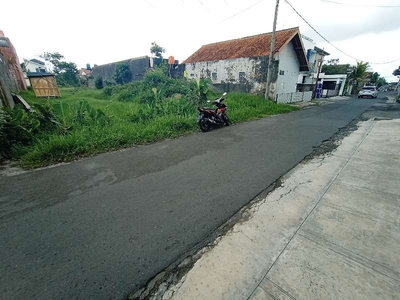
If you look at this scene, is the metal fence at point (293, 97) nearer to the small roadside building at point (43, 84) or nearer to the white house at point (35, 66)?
the small roadside building at point (43, 84)

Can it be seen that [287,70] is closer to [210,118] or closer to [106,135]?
[210,118]

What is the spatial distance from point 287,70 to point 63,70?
42.3 metres

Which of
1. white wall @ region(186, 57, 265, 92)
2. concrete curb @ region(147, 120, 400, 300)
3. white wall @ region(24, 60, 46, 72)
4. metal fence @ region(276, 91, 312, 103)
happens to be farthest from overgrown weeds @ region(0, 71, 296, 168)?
white wall @ region(24, 60, 46, 72)

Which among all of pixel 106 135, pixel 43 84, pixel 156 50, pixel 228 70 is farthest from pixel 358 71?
pixel 43 84

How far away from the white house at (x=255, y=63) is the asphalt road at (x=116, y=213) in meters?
12.2

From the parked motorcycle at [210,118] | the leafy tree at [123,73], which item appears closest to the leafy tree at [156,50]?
A: the leafy tree at [123,73]

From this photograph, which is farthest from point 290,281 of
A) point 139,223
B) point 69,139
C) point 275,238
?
point 69,139

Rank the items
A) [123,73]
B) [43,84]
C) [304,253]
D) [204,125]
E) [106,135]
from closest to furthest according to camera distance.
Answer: [304,253], [106,135], [204,125], [43,84], [123,73]

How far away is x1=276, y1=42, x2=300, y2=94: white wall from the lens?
15.6 metres

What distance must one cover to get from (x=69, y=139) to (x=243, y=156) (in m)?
4.71

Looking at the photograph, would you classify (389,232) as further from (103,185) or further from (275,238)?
(103,185)

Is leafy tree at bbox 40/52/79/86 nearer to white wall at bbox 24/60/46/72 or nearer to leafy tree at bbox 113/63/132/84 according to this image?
white wall at bbox 24/60/46/72

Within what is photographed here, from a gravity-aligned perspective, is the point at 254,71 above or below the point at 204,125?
above

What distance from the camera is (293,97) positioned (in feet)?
59.1
